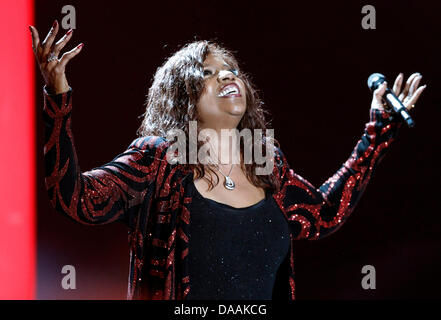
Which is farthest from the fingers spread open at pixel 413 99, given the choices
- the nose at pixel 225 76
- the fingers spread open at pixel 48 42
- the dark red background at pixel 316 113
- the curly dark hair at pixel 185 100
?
the fingers spread open at pixel 48 42

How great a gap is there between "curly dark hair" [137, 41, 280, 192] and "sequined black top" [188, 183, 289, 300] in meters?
0.10

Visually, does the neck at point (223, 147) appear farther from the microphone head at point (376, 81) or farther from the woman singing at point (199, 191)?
the microphone head at point (376, 81)

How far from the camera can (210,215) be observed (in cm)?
131

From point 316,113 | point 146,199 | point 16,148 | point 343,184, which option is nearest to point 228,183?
point 146,199

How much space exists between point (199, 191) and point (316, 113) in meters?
1.10

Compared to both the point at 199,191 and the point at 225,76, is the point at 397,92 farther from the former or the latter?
the point at 199,191

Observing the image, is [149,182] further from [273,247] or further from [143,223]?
[273,247]

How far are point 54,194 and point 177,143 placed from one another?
391mm

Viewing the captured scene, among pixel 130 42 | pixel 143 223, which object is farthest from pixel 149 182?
pixel 130 42

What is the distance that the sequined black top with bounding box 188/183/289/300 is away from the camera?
51.1 inches

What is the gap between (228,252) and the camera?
131 cm

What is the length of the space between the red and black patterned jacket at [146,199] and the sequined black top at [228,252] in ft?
0.08

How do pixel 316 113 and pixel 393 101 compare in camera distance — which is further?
pixel 316 113

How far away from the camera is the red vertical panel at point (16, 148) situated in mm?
1890
